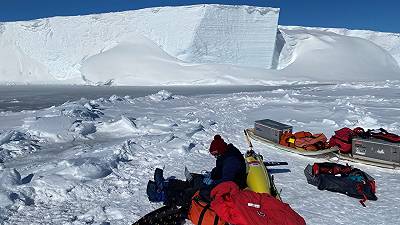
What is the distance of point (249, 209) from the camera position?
3.09 m

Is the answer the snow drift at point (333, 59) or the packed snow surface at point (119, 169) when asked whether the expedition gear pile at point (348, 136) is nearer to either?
the packed snow surface at point (119, 169)

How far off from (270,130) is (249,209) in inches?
173

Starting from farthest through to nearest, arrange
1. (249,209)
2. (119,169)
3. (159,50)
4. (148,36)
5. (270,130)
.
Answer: (148,36) → (159,50) → (270,130) → (119,169) → (249,209)

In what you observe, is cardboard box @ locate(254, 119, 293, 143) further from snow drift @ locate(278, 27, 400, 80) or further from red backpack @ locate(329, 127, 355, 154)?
snow drift @ locate(278, 27, 400, 80)

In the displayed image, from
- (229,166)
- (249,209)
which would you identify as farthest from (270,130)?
(249,209)

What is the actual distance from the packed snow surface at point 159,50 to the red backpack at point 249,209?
3709 cm

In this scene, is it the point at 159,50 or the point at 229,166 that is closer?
the point at 229,166

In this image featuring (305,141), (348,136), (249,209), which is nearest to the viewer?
(249,209)

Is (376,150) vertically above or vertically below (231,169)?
below

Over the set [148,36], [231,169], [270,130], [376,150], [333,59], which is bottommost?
[270,130]

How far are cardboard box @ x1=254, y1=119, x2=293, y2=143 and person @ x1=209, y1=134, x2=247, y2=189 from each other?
10.9 feet

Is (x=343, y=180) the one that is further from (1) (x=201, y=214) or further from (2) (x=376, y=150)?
(1) (x=201, y=214)

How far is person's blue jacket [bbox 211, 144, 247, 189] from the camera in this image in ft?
12.5

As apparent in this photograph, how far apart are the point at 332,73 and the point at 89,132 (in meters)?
44.5
